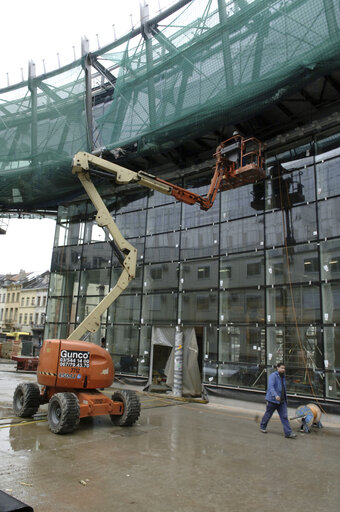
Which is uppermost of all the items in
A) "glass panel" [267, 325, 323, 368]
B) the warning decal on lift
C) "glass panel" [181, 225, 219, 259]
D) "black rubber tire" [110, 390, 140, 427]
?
"glass panel" [181, 225, 219, 259]

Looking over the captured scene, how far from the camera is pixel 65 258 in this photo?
19734mm

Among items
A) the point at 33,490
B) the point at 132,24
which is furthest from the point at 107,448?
the point at 132,24

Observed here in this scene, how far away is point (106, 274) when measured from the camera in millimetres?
18016

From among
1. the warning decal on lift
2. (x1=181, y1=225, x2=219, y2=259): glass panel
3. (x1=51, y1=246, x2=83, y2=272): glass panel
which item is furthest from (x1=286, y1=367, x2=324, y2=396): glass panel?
(x1=51, y1=246, x2=83, y2=272): glass panel

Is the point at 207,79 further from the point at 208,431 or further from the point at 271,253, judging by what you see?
the point at 208,431

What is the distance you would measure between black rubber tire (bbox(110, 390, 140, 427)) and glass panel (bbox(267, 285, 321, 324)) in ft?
19.0

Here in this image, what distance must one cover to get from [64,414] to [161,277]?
29.0 feet

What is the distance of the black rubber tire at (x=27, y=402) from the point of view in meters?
9.40

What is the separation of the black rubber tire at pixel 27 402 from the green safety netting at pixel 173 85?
31.2 feet

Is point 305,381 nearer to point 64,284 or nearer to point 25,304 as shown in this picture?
point 64,284

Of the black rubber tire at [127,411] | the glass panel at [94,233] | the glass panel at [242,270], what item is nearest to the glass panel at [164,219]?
the glass panel at [94,233]

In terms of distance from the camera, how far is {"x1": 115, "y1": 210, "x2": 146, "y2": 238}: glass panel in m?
17.5

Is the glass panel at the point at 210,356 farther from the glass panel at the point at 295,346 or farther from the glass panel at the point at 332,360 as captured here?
the glass panel at the point at 332,360

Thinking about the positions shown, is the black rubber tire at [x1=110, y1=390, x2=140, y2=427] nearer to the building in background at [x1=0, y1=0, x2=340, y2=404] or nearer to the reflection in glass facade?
the building in background at [x1=0, y1=0, x2=340, y2=404]
